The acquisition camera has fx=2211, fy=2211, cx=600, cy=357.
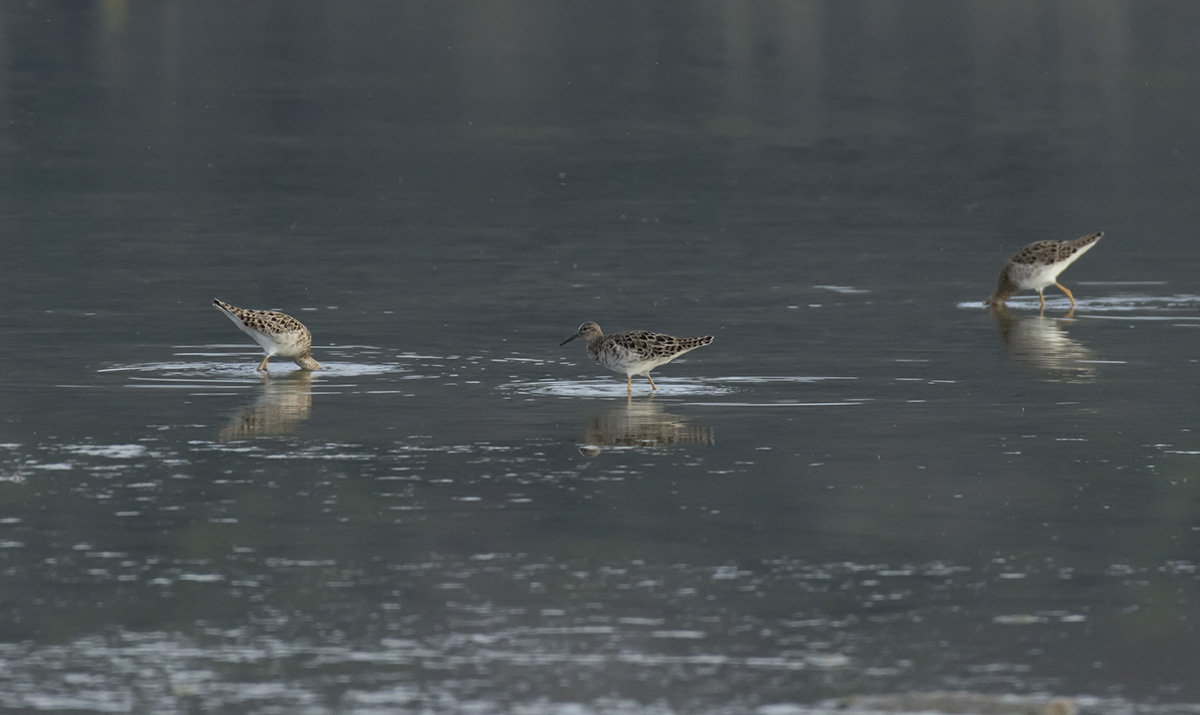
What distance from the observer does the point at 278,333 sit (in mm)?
20469

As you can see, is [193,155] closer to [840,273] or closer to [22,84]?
[22,84]

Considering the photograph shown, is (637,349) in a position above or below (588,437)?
above

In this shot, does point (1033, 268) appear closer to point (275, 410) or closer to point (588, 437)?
point (588, 437)

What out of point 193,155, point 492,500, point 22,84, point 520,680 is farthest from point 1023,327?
point 22,84

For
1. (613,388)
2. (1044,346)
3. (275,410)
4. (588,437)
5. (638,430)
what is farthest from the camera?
(1044,346)

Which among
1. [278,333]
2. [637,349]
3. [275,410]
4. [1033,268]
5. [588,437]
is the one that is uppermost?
[1033,268]

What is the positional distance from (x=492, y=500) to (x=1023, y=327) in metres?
12.8

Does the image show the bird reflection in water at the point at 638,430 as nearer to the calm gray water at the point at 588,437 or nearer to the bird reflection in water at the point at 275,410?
the calm gray water at the point at 588,437

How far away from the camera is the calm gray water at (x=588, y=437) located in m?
10.4

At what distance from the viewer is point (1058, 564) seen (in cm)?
1232

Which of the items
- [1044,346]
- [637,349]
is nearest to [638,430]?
[637,349]

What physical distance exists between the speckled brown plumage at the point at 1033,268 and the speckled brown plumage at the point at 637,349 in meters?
9.45

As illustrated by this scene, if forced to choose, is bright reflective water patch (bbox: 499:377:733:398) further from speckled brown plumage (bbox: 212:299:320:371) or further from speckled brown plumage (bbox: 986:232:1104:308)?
speckled brown plumage (bbox: 986:232:1104:308)

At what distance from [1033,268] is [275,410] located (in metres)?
12.8
